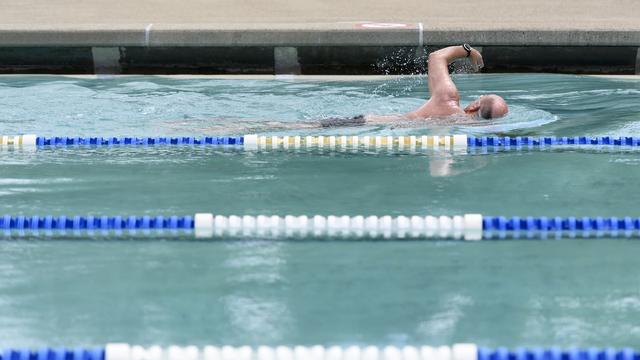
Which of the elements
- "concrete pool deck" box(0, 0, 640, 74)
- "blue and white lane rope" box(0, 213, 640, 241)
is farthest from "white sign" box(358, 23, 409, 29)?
"blue and white lane rope" box(0, 213, 640, 241)

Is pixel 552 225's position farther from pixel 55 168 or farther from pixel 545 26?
pixel 545 26

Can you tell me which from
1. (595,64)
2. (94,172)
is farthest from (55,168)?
(595,64)

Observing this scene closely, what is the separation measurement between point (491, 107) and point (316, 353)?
354cm

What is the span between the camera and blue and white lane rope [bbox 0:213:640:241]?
375 centimetres

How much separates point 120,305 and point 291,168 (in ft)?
6.68

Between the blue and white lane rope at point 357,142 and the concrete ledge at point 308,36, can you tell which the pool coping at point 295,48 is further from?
the blue and white lane rope at point 357,142

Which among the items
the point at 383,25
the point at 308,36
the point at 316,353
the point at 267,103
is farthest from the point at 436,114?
the point at 316,353

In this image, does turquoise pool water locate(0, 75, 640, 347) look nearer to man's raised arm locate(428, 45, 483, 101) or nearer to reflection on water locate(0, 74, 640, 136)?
reflection on water locate(0, 74, 640, 136)

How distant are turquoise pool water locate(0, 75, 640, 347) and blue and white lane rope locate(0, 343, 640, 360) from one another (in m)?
0.16

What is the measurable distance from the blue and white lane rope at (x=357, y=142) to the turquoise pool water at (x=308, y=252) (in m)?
0.14

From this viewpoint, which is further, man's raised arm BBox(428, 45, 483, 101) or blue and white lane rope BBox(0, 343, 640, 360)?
man's raised arm BBox(428, 45, 483, 101)

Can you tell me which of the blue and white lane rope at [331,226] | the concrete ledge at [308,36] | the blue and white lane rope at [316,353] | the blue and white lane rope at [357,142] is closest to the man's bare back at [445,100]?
the blue and white lane rope at [357,142]

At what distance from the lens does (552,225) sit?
3785 millimetres

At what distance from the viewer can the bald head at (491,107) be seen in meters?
5.84
